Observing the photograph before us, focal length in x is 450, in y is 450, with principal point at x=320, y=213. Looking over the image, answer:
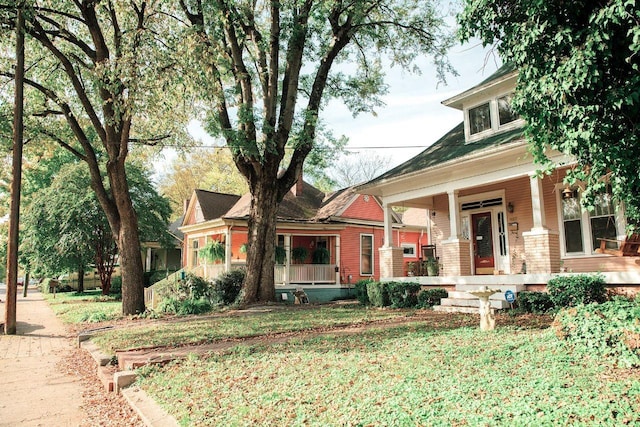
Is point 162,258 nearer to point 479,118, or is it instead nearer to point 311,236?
point 311,236

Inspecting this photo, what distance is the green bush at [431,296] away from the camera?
10.9m

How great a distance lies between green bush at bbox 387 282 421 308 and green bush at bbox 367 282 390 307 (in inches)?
9.9

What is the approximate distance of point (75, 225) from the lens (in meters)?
21.4

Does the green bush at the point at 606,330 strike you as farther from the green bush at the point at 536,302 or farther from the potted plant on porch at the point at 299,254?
the potted plant on porch at the point at 299,254

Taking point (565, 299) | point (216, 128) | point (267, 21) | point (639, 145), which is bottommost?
point (565, 299)

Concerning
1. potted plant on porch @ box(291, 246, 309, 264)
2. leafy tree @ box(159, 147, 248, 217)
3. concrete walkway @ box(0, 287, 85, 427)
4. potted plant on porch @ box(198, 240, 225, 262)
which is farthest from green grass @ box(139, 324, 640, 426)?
leafy tree @ box(159, 147, 248, 217)

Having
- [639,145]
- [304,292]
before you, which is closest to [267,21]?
[304,292]

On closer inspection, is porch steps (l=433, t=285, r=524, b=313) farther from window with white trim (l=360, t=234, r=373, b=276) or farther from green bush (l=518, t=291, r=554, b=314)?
window with white trim (l=360, t=234, r=373, b=276)

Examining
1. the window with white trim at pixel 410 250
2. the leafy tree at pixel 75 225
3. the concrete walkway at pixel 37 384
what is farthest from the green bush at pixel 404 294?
the leafy tree at pixel 75 225

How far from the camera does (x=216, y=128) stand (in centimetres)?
1174

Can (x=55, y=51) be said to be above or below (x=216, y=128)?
above

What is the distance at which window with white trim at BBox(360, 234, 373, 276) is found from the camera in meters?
21.0

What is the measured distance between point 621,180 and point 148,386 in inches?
222

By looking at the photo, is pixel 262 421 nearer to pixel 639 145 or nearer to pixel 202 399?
pixel 202 399
